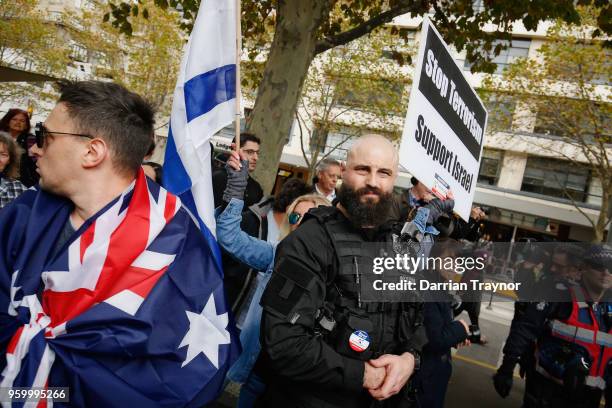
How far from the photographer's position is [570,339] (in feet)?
10.6

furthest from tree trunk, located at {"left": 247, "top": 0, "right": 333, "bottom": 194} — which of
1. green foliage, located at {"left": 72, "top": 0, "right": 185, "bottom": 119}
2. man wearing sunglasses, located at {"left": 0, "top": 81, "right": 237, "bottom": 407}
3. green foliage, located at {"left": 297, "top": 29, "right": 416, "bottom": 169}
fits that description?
green foliage, located at {"left": 72, "top": 0, "right": 185, "bottom": 119}

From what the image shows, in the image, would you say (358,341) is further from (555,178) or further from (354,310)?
(555,178)

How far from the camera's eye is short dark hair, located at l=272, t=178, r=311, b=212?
338cm

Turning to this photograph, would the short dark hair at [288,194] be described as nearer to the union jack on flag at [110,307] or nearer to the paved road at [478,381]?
the union jack on flag at [110,307]

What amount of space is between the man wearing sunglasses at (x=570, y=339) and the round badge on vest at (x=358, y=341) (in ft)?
6.98

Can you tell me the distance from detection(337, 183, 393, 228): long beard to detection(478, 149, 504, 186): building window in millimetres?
23499

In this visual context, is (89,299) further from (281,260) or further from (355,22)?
(355,22)

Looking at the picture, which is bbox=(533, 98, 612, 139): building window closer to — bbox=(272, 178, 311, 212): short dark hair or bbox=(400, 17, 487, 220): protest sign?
bbox=(400, 17, 487, 220): protest sign

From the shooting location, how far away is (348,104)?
20062 mm

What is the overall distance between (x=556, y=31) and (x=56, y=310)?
18.5 metres

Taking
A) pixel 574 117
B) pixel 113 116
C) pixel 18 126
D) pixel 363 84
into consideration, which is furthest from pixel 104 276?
pixel 574 117

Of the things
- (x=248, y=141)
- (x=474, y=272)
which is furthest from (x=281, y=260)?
(x=248, y=141)

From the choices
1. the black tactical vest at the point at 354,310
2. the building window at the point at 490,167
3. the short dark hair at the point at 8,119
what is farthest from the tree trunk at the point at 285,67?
the building window at the point at 490,167

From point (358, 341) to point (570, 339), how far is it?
222 centimetres
